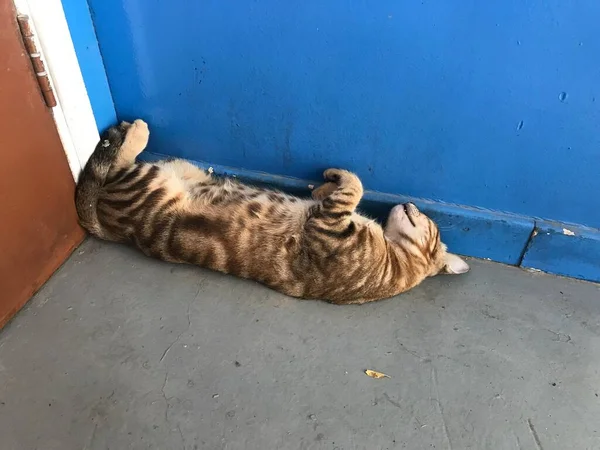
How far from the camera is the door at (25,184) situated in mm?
2079

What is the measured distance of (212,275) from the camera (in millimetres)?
2562

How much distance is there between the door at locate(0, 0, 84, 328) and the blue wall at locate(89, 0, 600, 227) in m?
0.43

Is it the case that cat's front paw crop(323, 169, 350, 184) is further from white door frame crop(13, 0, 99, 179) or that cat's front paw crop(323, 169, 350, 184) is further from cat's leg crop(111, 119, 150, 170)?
white door frame crop(13, 0, 99, 179)

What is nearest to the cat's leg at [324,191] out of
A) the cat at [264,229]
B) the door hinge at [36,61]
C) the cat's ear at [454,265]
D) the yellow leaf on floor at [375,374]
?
the cat at [264,229]

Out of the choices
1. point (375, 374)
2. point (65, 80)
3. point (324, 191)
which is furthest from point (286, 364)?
point (65, 80)

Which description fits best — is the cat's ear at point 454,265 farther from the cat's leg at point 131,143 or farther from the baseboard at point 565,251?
the cat's leg at point 131,143

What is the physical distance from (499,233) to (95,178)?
2.06 meters

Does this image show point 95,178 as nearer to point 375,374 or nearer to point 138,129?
point 138,129

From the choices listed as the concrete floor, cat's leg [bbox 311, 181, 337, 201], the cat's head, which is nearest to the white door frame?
the concrete floor

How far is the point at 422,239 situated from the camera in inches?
100

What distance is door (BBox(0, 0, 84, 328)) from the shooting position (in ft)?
6.82

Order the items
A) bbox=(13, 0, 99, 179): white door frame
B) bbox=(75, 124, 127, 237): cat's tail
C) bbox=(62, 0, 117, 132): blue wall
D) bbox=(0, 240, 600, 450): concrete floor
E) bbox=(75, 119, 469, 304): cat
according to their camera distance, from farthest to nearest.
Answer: bbox=(75, 124, 127, 237): cat's tail < bbox=(75, 119, 469, 304): cat < bbox=(62, 0, 117, 132): blue wall < bbox=(13, 0, 99, 179): white door frame < bbox=(0, 240, 600, 450): concrete floor

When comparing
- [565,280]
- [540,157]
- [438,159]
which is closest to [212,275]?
[438,159]

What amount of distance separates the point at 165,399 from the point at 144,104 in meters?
1.46
